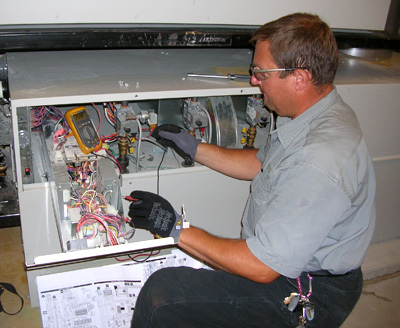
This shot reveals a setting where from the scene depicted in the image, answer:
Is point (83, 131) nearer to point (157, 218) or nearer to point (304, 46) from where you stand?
point (157, 218)

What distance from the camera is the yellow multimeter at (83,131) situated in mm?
1555

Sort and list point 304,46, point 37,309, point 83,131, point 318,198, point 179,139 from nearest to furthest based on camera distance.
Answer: point 318,198 → point 304,46 → point 83,131 → point 179,139 → point 37,309

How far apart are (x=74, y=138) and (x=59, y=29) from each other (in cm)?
42

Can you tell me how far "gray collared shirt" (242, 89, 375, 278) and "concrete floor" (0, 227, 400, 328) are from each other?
917mm

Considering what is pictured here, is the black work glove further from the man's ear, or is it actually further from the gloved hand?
the man's ear

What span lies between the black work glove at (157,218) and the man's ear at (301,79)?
1.85 feet

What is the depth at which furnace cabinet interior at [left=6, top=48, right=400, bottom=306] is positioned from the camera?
1429mm

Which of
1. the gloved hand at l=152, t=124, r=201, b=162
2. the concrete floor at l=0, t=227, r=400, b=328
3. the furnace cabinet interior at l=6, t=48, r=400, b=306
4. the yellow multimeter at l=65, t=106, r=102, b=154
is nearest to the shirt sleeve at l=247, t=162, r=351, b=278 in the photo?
the furnace cabinet interior at l=6, t=48, r=400, b=306

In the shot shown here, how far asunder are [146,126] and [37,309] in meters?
0.96

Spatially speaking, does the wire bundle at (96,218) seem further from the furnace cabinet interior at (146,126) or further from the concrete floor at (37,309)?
the concrete floor at (37,309)

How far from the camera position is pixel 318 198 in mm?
1088

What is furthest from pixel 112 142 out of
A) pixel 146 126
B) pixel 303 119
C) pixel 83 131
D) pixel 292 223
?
pixel 292 223

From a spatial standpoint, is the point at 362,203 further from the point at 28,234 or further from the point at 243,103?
the point at 28,234

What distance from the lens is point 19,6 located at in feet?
5.03
